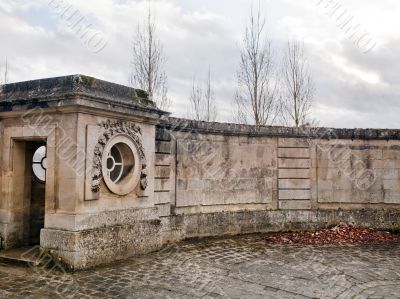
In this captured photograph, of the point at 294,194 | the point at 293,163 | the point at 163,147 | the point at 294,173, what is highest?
Answer: the point at 163,147

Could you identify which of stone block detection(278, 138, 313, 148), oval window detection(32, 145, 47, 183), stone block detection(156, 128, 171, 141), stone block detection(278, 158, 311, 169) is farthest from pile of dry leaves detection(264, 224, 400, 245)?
oval window detection(32, 145, 47, 183)

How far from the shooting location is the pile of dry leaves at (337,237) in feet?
30.6

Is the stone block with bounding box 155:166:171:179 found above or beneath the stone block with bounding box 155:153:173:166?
beneath

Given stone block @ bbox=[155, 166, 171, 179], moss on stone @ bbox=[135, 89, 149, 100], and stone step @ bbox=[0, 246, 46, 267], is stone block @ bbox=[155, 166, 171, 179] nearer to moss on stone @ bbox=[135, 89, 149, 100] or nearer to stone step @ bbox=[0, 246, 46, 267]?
moss on stone @ bbox=[135, 89, 149, 100]

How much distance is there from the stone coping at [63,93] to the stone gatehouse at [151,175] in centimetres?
2

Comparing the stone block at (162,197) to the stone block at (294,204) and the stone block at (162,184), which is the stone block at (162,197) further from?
the stone block at (294,204)

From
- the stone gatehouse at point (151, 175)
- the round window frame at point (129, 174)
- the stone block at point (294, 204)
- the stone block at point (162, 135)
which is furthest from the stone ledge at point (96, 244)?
the stone block at point (294, 204)

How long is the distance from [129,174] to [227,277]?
9.27ft

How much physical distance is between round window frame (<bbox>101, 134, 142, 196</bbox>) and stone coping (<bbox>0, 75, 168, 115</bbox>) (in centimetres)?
66

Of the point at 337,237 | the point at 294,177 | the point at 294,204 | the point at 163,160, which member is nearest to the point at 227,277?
the point at 163,160

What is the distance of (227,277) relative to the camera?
620cm

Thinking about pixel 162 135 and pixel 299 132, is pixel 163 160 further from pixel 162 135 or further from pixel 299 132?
pixel 299 132

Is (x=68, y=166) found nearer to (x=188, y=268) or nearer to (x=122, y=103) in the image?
(x=122, y=103)

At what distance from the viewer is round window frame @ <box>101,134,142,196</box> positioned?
711 cm
